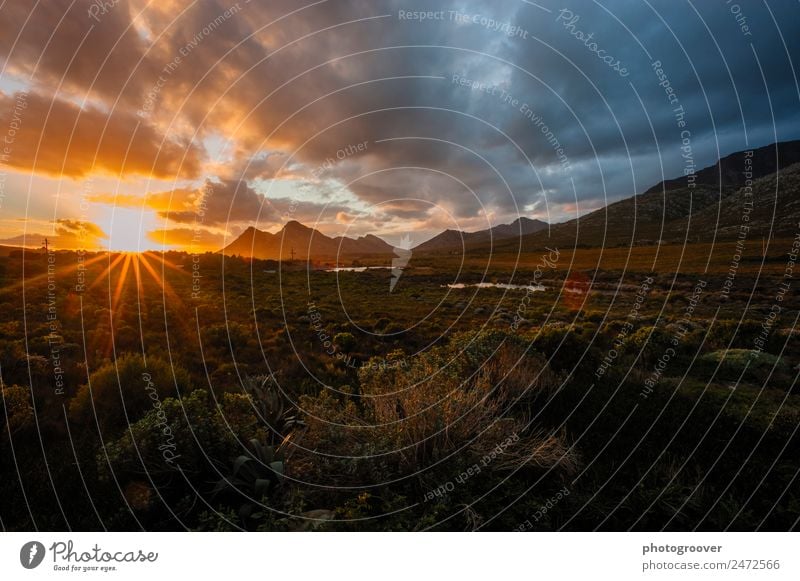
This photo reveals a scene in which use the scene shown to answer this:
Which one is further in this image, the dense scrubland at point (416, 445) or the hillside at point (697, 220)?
the hillside at point (697, 220)

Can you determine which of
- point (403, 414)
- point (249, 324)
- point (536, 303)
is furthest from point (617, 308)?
point (403, 414)

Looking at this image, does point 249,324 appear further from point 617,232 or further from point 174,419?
point 617,232
